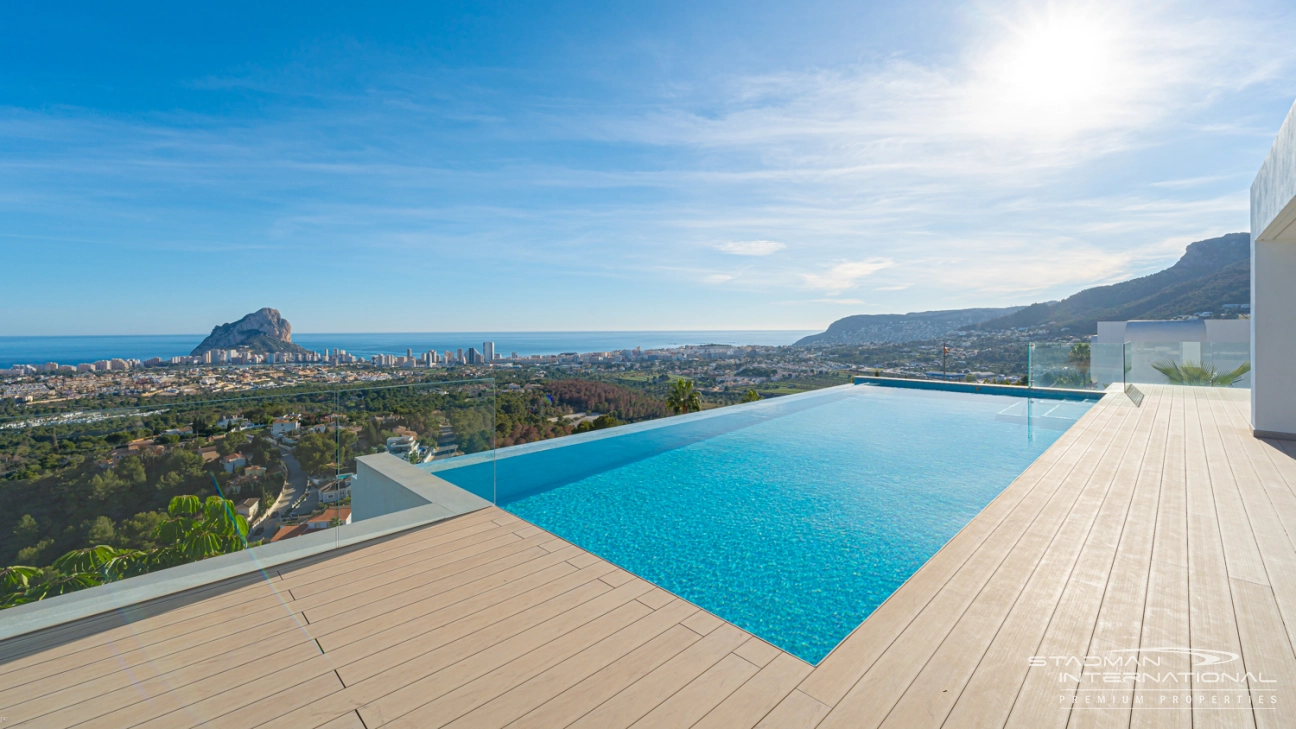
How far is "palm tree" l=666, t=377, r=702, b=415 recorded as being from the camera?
31.7ft

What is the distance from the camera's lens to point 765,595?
276 cm

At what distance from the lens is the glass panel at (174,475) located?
2.12 m

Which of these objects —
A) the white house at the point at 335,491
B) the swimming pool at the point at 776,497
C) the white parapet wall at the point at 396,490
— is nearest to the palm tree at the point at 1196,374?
the swimming pool at the point at 776,497

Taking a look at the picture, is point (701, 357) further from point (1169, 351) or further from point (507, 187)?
point (1169, 351)

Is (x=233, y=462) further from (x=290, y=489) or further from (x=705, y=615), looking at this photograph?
(x=705, y=615)

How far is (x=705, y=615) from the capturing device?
2119mm

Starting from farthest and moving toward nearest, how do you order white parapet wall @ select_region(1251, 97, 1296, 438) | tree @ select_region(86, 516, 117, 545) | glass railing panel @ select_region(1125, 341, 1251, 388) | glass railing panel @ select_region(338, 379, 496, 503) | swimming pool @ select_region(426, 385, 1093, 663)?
glass railing panel @ select_region(1125, 341, 1251, 388)
white parapet wall @ select_region(1251, 97, 1296, 438)
glass railing panel @ select_region(338, 379, 496, 503)
swimming pool @ select_region(426, 385, 1093, 663)
tree @ select_region(86, 516, 117, 545)

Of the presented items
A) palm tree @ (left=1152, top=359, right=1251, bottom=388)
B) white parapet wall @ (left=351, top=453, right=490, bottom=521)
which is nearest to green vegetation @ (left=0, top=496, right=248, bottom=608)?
white parapet wall @ (left=351, top=453, right=490, bottom=521)

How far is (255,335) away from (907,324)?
1434 inches

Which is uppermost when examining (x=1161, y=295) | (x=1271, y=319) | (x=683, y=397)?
(x=1161, y=295)

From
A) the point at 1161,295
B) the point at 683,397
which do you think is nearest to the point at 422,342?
the point at 683,397

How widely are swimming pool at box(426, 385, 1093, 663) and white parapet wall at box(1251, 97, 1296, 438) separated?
1.78 m

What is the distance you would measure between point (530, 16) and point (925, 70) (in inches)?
237

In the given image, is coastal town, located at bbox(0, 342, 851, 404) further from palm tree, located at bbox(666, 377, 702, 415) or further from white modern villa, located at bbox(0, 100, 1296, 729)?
white modern villa, located at bbox(0, 100, 1296, 729)
